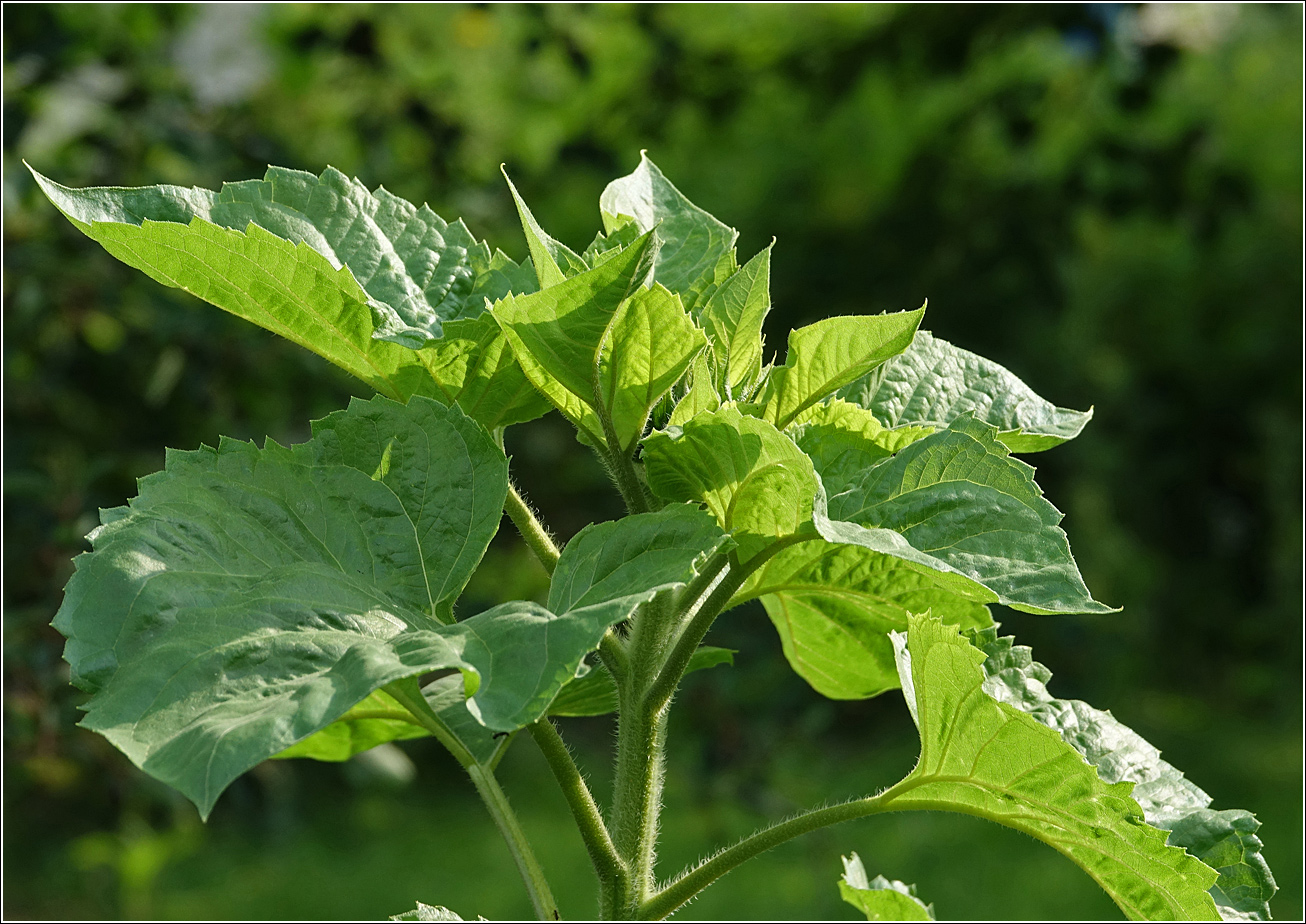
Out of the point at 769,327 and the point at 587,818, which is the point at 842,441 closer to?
the point at 587,818

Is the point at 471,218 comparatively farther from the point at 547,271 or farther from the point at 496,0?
the point at 547,271

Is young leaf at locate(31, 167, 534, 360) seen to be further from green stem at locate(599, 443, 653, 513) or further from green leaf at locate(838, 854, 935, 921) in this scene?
green leaf at locate(838, 854, 935, 921)

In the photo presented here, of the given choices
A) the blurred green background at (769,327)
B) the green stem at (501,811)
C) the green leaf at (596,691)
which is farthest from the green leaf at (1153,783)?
the blurred green background at (769,327)

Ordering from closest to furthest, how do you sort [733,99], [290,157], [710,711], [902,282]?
[290,157] → [710,711] → [733,99] → [902,282]

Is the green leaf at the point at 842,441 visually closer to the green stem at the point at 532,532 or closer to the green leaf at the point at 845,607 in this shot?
the green leaf at the point at 845,607

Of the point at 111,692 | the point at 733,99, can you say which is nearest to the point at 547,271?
the point at 111,692

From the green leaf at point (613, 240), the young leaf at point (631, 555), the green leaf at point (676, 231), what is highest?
the green leaf at point (676, 231)

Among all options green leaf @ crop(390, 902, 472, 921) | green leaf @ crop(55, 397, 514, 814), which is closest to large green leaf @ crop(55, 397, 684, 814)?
green leaf @ crop(55, 397, 514, 814)
